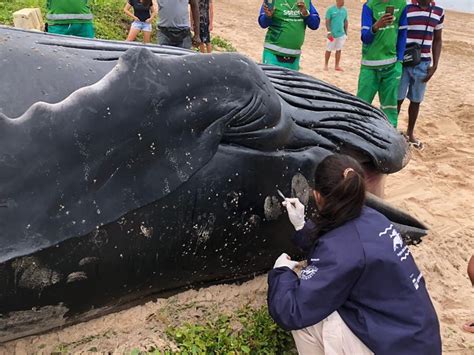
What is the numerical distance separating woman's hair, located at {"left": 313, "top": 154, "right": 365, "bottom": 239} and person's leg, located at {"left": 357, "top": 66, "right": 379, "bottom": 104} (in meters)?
3.90

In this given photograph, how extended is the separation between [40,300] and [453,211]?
4.02 meters

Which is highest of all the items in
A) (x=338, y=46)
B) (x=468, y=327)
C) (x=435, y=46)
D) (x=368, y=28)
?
(x=368, y=28)

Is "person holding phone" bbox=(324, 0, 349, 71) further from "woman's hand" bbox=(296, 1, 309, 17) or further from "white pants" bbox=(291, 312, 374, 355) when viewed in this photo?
"white pants" bbox=(291, 312, 374, 355)

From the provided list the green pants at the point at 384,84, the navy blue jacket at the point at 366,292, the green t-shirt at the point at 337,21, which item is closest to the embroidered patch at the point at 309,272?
the navy blue jacket at the point at 366,292

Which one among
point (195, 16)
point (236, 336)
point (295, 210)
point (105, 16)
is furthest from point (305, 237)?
point (105, 16)

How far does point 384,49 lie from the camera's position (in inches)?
→ 240

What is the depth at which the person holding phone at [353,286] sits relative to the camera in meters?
2.45

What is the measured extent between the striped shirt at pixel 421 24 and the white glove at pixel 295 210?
4.37 m

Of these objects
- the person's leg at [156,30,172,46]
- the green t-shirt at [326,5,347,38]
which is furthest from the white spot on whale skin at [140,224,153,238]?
the green t-shirt at [326,5,347,38]

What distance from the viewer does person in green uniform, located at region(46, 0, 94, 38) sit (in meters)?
6.27

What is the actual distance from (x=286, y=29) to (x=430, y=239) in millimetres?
2635

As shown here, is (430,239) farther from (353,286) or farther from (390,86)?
(353,286)

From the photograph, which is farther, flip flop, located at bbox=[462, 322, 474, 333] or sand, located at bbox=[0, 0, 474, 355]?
flip flop, located at bbox=[462, 322, 474, 333]

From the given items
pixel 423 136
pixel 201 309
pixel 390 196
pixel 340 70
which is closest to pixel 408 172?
pixel 390 196
